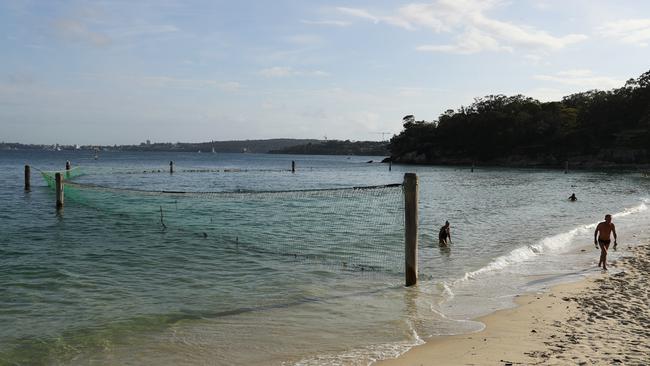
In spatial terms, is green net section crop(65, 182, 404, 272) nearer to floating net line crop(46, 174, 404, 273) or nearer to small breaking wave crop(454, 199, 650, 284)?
floating net line crop(46, 174, 404, 273)

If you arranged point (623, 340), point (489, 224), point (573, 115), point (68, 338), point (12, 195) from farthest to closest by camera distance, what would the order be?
point (573, 115)
point (12, 195)
point (489, 224)
point (68, 338)
point (623, 340)

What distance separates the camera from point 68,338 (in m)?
9.34

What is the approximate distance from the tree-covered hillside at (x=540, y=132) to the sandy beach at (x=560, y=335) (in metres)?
113

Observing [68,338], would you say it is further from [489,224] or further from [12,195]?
[12,195]

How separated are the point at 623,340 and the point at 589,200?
3542 cm

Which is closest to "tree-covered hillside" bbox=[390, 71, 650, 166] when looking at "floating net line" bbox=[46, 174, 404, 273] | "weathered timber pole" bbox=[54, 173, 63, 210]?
"floating net line" bbox=[46, 174, 404, 273]

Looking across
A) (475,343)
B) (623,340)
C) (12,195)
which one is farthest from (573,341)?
(12,195)

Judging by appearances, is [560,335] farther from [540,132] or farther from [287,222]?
[540,132]

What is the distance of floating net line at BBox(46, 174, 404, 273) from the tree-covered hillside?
3881 inches

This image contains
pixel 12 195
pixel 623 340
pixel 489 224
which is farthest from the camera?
pixel 12 195

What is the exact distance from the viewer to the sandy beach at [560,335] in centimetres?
787

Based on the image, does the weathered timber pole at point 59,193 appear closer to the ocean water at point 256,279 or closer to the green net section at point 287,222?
the ocean water at point 256,279

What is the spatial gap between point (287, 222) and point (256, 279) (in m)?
11.7

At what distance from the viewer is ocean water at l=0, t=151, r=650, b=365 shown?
9086 mm
